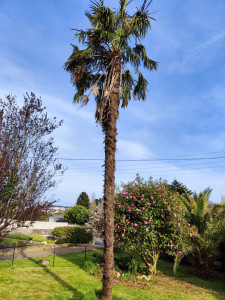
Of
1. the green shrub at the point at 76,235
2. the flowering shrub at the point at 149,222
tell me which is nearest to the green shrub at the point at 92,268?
the flowering shrub at the point at 149,222

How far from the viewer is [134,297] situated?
26.6 ft

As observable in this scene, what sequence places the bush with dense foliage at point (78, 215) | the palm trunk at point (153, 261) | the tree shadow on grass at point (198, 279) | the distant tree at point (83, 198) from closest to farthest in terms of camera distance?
1. the tree shadow on grass at point (198, 279)
2. the palm trunk at point (153, 261)
3. the bush with dense foliage at point (78, 215)
4. the distant tree at point (83, 198)

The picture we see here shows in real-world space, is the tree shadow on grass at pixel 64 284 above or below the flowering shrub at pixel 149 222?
below

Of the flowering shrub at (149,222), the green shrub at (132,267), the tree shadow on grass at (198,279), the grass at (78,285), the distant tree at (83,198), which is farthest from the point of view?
the distant tree at (83,198)

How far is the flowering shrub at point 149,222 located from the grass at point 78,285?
56.0 inches

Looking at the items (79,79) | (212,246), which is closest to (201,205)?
(212,246)

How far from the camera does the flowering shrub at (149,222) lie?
10.6 meters

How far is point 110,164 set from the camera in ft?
22.5

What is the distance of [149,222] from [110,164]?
16.9 feet

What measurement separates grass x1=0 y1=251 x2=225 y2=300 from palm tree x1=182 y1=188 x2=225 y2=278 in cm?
79

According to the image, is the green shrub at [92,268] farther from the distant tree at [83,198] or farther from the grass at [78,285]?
the distant tree at [83,198]

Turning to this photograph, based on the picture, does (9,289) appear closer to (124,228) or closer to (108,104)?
(124,228)

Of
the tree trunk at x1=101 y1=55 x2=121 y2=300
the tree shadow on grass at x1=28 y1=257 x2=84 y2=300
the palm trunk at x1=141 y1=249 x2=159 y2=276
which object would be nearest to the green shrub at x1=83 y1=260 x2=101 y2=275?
the tree shadow on grass at x1=28 y1=257 x2=84 y2=300

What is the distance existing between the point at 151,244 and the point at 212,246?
402 cm
